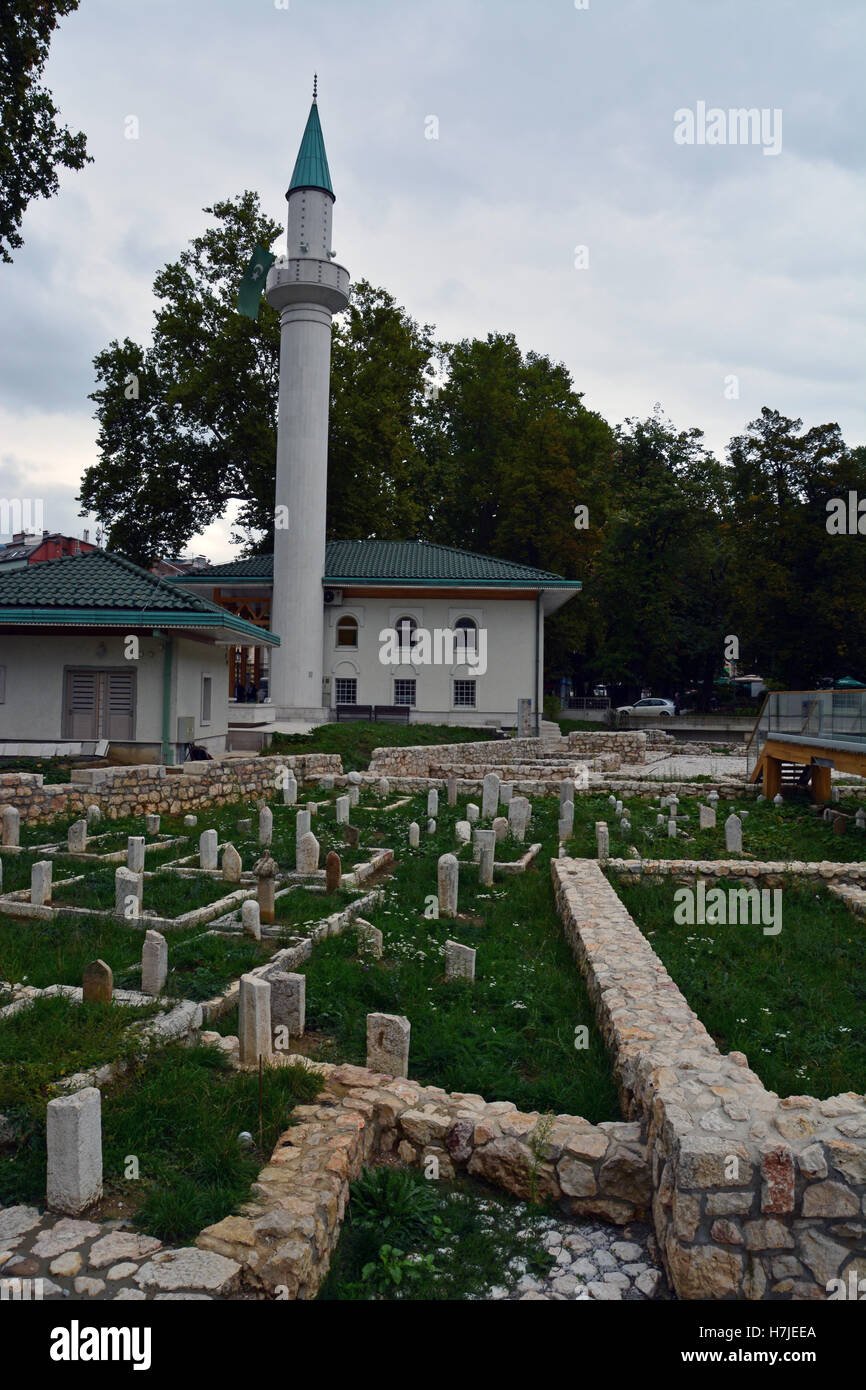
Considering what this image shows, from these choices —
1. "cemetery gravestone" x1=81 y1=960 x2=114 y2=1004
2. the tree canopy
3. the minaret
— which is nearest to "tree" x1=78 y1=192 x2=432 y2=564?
the tree canopy

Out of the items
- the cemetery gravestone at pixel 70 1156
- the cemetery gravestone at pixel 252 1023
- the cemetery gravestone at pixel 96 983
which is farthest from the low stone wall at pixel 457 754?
the cemetery gravestone at pixel 70 1156

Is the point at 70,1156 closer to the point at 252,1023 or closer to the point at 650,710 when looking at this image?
the point at 252,1023

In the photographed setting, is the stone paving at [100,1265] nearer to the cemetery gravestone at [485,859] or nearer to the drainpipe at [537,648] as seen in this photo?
the cemetery gravestone at [485,859]

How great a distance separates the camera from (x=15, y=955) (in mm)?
7266

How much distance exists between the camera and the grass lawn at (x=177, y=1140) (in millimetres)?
4062

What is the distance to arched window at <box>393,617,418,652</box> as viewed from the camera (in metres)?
34.2

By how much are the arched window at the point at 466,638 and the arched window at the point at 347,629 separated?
4.06m

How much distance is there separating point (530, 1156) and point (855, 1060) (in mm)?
2776

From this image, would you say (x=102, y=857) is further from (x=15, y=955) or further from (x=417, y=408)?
(x=417, y=408)

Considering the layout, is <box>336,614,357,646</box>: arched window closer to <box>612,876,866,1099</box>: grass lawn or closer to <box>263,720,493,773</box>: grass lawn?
<box>263,720,493,773</box>: grass lawn

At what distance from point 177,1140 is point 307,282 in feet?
98.3

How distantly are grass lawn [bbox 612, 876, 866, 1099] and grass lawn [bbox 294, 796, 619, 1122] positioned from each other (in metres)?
1.08
